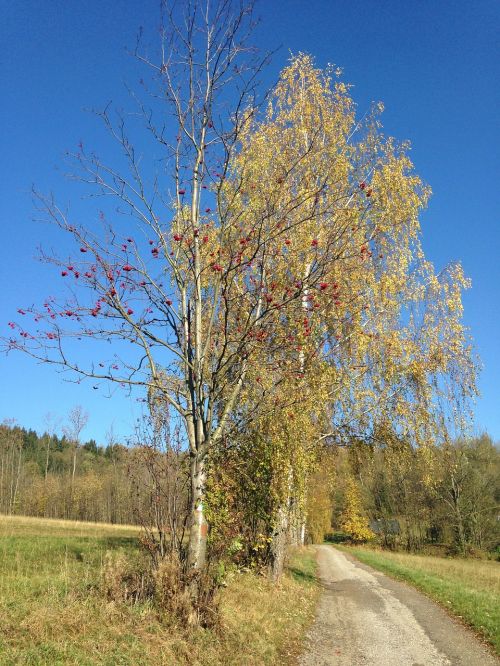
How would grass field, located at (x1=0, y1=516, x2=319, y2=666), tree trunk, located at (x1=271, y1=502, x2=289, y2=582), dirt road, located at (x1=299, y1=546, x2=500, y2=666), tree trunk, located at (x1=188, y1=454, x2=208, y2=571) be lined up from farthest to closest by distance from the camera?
tree trunk, located at (x1=271, y1=502, x2=289, y2=582) → dirt road, located at (x1=299, y1=546, x2=500, y2=666) → tree trunk, located at (x1=188, y1=454, x2=208, y2=571) → grass field, located at (x1=0, y1=516, x2=319, y2=666)

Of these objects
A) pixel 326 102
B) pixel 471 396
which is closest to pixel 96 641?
pixel 471 396

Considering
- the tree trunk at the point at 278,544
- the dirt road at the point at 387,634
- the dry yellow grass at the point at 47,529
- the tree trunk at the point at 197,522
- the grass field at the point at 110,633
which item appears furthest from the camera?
the dry yellow grass at the point at 47,529

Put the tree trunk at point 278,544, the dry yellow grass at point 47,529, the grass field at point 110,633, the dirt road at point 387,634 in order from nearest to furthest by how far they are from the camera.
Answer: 1. the grass field at point 110,633
2. the dirt road at point 387,634
3. the tree trunk at point 278,544
4. the dry yellow grass at point 47,529

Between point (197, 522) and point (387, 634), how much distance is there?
4.65m

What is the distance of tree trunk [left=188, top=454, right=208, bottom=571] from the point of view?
6945mm

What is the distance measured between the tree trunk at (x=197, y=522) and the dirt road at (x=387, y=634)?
2.09 meters

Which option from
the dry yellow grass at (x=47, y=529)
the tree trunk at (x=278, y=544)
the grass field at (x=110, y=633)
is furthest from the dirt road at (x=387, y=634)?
the dry yellow grass at (x=47, y=529)

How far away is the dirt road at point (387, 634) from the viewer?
7523mm

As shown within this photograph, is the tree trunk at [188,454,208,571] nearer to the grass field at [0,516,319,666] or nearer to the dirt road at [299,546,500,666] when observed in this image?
the grass field at [0,516,319,666]

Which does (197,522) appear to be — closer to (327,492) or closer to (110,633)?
(110,633)

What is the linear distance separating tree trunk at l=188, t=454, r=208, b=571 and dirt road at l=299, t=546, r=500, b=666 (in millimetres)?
2089

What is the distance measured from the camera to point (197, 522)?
7.02 metres

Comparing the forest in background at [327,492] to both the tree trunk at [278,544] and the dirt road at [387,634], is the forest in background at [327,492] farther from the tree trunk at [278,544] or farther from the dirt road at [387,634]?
the dirt road at [387,634]

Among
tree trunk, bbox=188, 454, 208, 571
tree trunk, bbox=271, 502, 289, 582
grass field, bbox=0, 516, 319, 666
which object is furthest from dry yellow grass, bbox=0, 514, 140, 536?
tree trunk, bbox=188, 454, 208, 571
